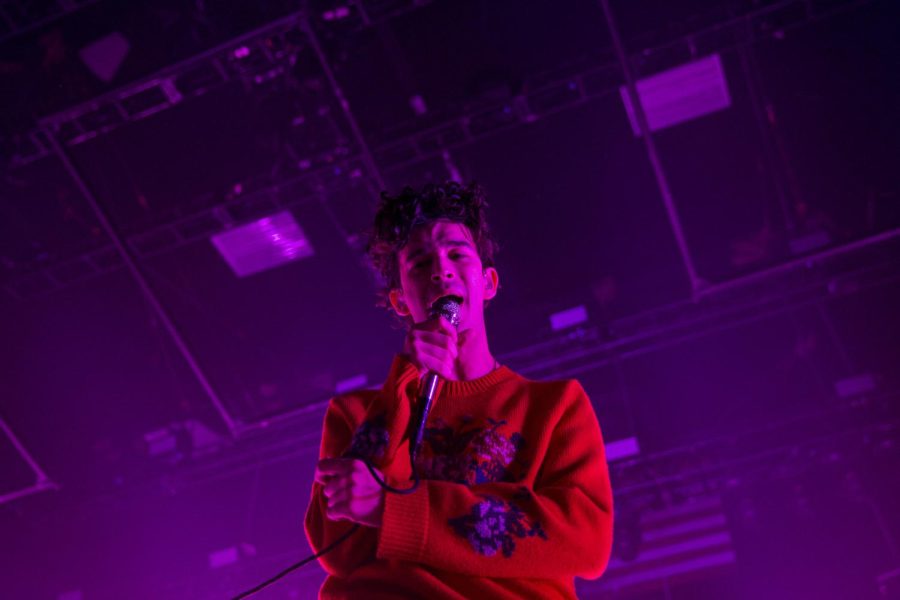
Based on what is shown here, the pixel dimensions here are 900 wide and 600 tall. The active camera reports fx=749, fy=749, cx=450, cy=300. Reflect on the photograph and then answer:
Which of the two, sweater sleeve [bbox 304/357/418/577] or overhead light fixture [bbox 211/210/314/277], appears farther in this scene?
overhead light fixture [bbox 211/210/314/277]

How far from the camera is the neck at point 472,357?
187 centimetres

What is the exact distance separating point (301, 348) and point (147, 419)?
1247mm

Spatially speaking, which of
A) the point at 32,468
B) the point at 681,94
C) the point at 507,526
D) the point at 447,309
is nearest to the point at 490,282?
the point at 447,309

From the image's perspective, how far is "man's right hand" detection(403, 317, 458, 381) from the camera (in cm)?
142

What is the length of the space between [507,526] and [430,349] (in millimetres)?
357

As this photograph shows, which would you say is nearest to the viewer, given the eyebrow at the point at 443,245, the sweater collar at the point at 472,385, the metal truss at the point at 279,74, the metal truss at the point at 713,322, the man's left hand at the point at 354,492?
the man's left hand at the point at 354,492

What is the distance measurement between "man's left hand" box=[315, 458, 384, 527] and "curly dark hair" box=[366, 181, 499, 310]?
814 mm

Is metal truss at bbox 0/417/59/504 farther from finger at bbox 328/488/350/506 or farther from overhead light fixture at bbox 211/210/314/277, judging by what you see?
finger at bbox 328/488/350/506

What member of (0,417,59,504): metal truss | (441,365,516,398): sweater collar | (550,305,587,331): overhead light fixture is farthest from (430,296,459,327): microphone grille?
(0,417,59,504): metal truss

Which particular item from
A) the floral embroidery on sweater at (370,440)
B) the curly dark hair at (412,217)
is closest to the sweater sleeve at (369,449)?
the floral embroidery on sweater at (370,440)

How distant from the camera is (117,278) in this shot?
4715 millimetres

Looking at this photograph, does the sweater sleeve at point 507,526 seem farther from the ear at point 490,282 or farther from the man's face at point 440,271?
the ear at point 490,282

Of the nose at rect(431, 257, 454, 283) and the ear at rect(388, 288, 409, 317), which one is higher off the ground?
the nose at rect(431, 257, 454, 283)

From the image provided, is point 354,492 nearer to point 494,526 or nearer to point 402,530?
point 402,530
